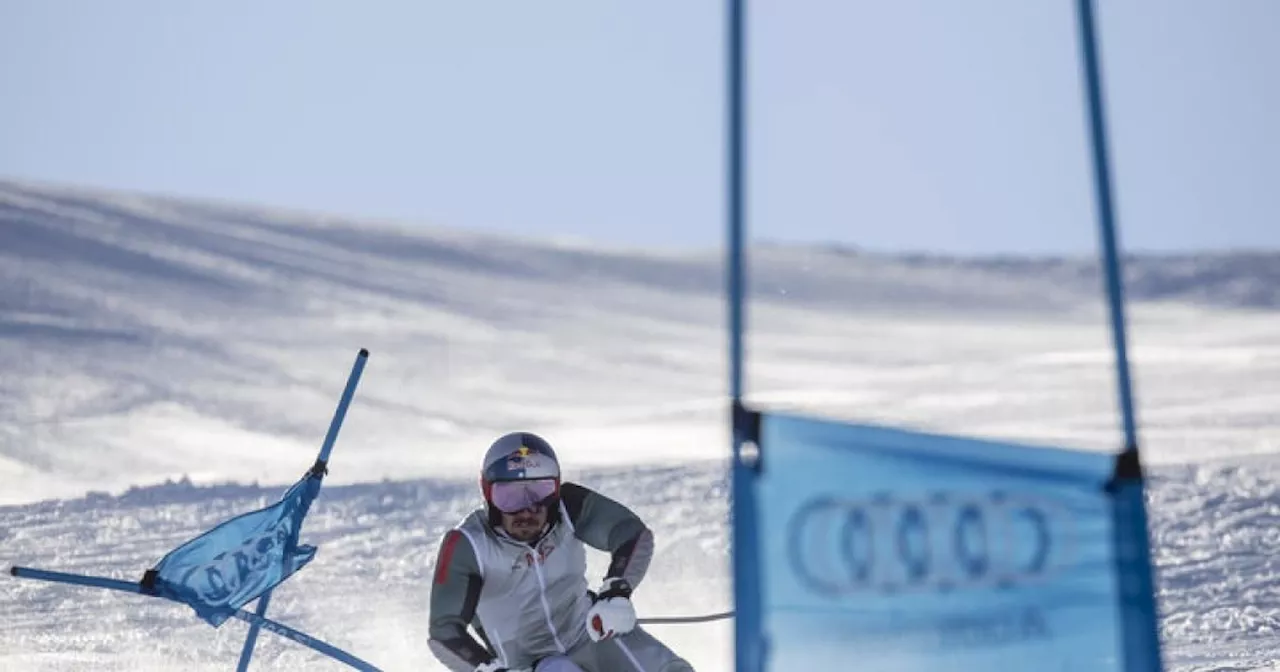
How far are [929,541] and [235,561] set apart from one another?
3.02 metres

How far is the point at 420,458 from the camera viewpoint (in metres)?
14.8

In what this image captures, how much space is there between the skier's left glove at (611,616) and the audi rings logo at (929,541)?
4.54ft

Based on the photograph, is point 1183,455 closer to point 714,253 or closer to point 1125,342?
point 1125,342

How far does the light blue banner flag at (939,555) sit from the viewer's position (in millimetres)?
3898

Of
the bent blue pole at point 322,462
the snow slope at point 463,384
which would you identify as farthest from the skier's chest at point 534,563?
the snow slope at point 463,384

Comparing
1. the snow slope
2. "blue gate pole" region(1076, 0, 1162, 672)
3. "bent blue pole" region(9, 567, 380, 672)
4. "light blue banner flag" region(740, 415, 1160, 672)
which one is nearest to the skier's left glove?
"bent blue pole" region(9, 567, 380, 672)

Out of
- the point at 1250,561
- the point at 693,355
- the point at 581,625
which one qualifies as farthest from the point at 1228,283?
the point at 581,625

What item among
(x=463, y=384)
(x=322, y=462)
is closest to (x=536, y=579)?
(x=322, y=462)

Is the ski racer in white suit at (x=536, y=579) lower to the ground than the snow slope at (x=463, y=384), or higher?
lower

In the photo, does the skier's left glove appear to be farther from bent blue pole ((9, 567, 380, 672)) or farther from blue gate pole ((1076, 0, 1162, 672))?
blue gate pole ((1076, 0, 1162, 672))

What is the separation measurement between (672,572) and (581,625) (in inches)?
174

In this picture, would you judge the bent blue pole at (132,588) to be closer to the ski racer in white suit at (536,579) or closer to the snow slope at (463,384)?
the ski racer in white suit at (536,579)

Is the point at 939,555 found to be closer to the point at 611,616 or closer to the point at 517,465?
the point at 611,616

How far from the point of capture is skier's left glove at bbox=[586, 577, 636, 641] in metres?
5.29
